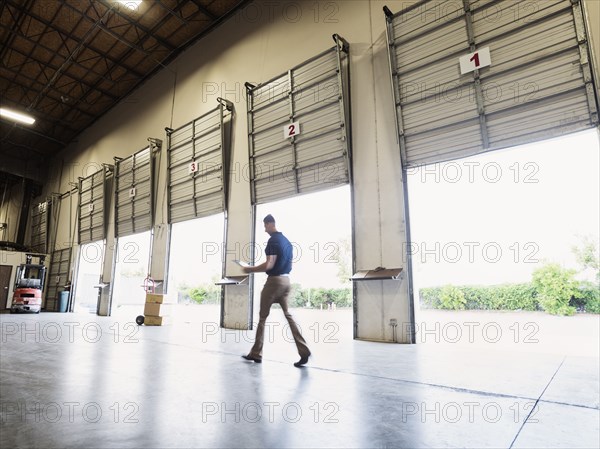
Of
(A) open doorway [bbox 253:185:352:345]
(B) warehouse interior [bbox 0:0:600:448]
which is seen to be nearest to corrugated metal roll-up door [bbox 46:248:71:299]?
(B) warehouse interior [bbox 0:0:600:448]

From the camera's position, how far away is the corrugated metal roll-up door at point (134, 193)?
42.9 ft

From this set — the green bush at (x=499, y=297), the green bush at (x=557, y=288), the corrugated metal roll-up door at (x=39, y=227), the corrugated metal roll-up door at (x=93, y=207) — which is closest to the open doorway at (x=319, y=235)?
the green bush at (x=499, y=297)

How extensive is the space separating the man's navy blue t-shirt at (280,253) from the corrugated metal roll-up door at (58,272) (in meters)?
17.3

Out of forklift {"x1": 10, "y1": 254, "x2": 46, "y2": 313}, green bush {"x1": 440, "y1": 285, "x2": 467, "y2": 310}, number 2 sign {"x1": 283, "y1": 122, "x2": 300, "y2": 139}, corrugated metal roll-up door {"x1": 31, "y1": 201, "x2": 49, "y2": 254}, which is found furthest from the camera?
corrugated metal roll-up door {"x1": 31, "y1": 201, "x2": 49, "y2": 254}

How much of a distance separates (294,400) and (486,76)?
6.20 metres

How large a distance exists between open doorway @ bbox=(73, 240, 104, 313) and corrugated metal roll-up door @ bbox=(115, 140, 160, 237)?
2.77m

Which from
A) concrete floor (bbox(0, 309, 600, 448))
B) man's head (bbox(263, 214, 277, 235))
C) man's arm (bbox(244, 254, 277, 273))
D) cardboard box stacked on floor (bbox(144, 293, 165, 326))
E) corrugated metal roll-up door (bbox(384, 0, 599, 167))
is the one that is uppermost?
corrugated metal roll-up door (bbox(384, 0, 599, 167))

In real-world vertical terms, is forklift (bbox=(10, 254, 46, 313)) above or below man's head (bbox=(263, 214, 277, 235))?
below

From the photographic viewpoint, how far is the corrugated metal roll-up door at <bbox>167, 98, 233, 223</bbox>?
10.5 m

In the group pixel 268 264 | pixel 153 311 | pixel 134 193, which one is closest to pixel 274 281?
pixel 268 264

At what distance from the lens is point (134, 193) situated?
1389cm

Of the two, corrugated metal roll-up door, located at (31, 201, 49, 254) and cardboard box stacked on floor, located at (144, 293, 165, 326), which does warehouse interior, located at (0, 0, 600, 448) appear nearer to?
cardboard box stacked on floor, located at (144, 293, 165, 326)

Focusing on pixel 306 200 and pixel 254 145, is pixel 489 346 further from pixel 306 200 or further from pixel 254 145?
pixel 254 145

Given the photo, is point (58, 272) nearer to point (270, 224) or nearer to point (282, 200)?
point (282, 200)
